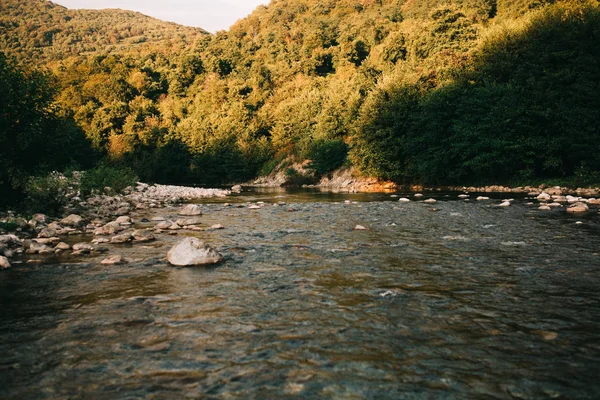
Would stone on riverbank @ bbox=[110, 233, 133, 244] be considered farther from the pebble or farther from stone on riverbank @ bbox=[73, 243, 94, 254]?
the pebble

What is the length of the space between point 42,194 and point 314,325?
14.8m

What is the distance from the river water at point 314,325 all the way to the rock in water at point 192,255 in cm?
29

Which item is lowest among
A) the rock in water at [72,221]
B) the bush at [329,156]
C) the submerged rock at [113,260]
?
the submerged rock at [113,260]

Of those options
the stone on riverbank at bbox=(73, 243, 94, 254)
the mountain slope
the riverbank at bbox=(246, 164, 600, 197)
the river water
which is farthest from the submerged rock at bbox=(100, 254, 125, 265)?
the mountain slope

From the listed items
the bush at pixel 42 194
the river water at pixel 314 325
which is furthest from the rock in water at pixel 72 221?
the river water at pixel 314 325

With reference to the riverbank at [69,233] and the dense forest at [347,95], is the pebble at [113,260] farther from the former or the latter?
the dense forest at [347,95]

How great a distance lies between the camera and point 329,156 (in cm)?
4941

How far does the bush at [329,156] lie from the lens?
162 feet

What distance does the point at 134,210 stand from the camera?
67.3 feet

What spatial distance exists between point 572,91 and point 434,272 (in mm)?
29767

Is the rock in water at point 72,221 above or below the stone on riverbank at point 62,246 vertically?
above

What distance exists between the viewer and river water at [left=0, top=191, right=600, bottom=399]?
148 inches

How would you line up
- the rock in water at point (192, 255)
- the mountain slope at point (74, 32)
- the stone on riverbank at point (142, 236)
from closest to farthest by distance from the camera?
the rock in water at point (192, 255) < the stone on riverbank at point (142, 236) < the mountain slope at point (74, 32)

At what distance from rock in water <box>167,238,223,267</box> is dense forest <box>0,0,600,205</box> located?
930cm
